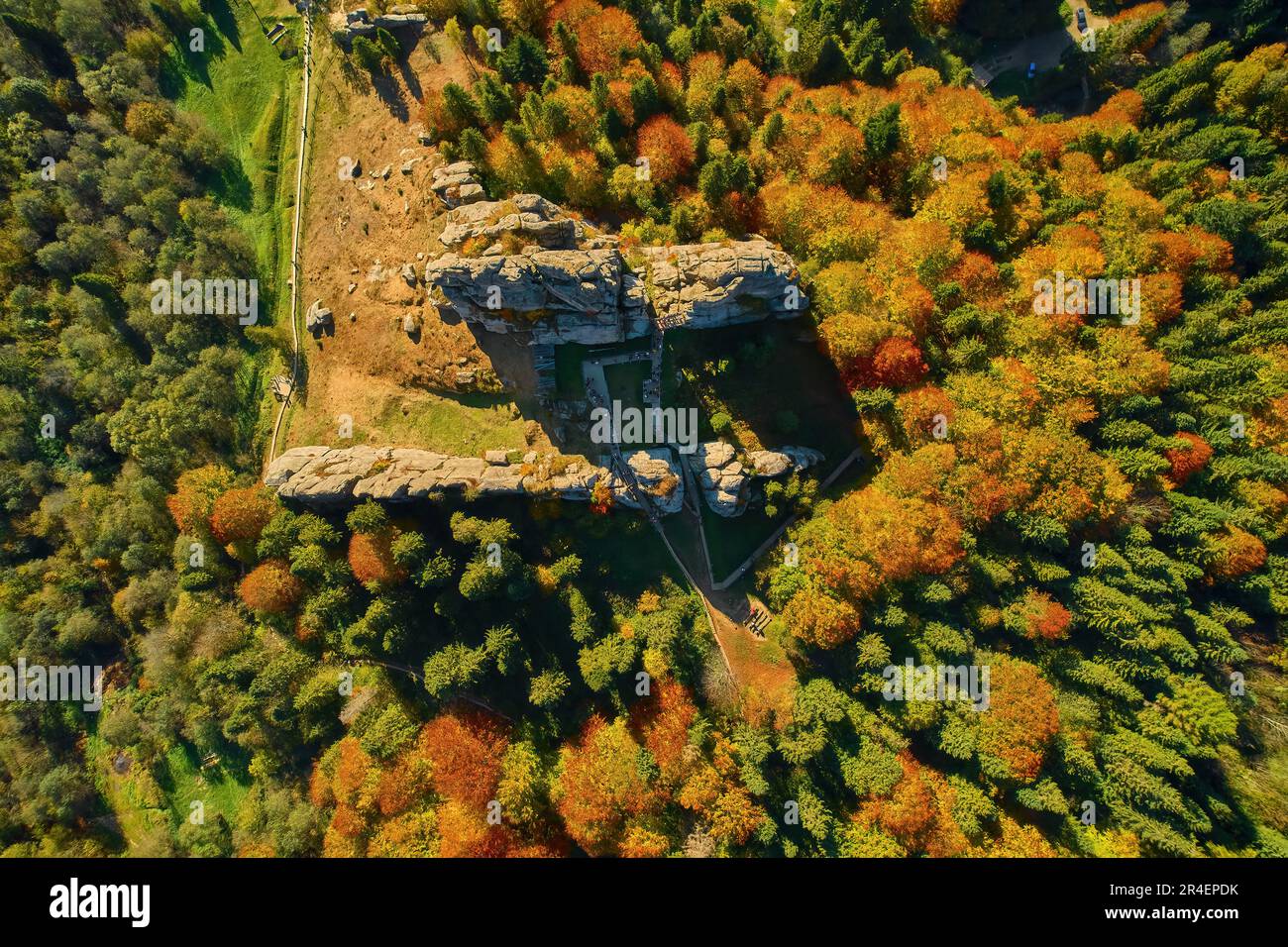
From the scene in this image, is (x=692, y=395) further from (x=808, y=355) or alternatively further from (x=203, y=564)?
(x=203, y=564)

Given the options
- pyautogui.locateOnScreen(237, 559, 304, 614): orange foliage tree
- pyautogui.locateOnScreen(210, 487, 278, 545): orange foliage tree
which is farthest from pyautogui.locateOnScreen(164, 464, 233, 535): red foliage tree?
pyautogui.locateOnScreen(237, 559, 304, 614): orange foliage tree

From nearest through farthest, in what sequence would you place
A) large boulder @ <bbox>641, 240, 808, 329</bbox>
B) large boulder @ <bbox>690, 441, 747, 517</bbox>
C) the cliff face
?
the cliff face, large boulder @ <bbox>641, 240, 808, 329</bbox>, large boulder @ <bbox>690, 441, 747, 517</bbox>

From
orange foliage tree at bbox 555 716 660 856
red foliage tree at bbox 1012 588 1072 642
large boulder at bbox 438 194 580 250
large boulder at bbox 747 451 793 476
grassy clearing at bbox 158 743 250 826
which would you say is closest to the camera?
large boulder at bbox 438 194 580 250

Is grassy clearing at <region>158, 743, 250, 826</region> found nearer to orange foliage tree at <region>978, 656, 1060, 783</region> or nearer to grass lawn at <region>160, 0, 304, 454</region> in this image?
grass lawn at <region>160, 0, 304, 454</region>

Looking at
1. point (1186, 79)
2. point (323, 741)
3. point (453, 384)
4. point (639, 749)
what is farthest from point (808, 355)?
point (323, 741)

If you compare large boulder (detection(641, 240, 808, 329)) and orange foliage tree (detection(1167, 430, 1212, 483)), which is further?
orange foliage tree (detection(1167, 430, 1212, 483))

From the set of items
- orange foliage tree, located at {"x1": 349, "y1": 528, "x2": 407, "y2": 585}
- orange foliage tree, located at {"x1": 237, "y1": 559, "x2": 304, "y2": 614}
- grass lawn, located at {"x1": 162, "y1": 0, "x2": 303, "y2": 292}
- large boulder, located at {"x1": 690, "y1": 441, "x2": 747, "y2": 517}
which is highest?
grass lawn, located at {"x1": 162, "y1": 0, "x2": 303, "y2": 292}

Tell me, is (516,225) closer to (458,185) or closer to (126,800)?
(458,185)
